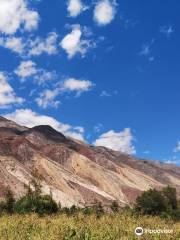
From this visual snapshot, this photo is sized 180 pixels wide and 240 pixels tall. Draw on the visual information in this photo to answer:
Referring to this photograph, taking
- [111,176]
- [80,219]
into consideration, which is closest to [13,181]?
[111,176]

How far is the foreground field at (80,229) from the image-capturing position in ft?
41.2

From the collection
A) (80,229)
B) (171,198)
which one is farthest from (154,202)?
(80,229)

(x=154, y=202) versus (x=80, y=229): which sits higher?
(x=154, y=202)

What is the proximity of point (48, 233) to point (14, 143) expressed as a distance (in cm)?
14750

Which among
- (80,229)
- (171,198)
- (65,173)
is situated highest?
(65,173)

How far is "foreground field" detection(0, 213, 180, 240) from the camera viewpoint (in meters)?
12.5

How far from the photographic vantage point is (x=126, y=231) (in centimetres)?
1325

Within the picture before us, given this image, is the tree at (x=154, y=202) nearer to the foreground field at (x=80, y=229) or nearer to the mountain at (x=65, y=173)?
the mountain at (x=65, y=173)

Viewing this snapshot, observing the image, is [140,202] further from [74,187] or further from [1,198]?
[74,187]

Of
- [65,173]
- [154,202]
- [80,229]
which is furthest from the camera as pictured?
[65,173]

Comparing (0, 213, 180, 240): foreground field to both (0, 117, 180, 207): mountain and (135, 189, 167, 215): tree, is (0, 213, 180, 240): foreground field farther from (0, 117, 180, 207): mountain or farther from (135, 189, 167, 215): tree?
(0, 117, 180, 207): mountain

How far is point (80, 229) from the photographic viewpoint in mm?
13586

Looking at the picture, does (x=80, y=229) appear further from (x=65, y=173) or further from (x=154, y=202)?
(x=65, y=173)

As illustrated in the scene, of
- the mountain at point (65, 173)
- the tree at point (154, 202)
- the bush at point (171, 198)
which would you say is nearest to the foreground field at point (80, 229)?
the tree at point (154, 202)
